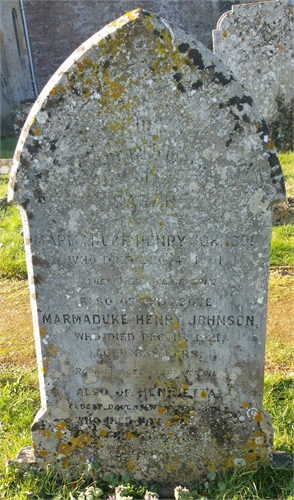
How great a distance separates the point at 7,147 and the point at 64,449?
1185 centimetres

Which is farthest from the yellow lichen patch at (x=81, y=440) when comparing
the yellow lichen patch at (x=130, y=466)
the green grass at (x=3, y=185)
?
the green grass at (x=3, y=185)

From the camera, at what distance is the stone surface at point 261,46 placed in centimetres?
792

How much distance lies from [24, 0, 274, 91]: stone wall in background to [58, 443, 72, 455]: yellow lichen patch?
52.2ft

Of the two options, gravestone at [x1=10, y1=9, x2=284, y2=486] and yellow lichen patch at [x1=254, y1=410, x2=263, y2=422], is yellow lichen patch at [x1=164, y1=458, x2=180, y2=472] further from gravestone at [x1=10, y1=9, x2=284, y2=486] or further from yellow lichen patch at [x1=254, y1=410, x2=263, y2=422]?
yellow lichen patch at [x1=254, y1=410, x2=263, y2=422]

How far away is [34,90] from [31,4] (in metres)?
2.81

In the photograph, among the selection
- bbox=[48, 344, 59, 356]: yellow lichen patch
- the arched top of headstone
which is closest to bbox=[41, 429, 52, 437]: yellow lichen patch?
bbox=[48, 344, 59, 356]: yellow lichen patch

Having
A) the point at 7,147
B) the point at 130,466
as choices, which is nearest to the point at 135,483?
the point at 130,466

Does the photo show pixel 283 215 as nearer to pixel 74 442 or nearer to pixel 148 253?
pixel 148 253

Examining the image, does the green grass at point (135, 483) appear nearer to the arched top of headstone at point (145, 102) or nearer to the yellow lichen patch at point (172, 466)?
the yellow lichen patch at point (172, 466)

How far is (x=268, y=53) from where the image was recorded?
8.05 meters

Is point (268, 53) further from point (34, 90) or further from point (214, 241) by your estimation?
point (34, 90)

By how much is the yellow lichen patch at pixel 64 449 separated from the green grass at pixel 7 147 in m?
10.0

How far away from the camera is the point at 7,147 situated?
13.4 metres

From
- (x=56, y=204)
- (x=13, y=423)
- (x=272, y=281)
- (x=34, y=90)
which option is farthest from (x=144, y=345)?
(x=34, y=90)
